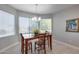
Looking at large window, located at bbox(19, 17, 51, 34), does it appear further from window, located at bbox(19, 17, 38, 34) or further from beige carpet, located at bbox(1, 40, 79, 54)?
beige carpet, located at bbox(1, 40, 79, 54)

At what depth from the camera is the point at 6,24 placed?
3.07 metres

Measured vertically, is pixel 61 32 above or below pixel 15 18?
below

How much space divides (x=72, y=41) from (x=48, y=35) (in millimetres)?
1418

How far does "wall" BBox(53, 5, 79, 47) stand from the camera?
11.2 ft

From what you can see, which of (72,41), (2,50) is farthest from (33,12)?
(72,41)

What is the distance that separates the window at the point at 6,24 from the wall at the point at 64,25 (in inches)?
54.8

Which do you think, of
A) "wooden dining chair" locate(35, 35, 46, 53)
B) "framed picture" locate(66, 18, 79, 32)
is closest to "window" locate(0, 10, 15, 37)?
"wooden dining chair" locate(35, 35, 46, 53)

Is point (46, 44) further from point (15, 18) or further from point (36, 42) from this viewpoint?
point (15, 18)

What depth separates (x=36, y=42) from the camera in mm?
3205

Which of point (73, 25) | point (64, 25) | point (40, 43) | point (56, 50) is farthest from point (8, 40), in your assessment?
point (73, 25)

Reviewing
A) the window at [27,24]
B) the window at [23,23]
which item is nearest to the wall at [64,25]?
the window at [27,24]
